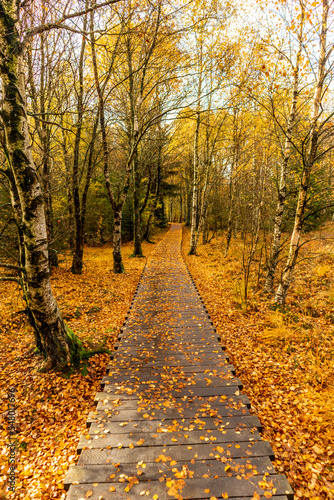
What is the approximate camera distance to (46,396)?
4324 mm

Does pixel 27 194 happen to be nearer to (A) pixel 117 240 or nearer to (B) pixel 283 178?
(B) pixel 283 178

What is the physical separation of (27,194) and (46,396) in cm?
365

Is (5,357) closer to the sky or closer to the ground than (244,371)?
closer to the sky

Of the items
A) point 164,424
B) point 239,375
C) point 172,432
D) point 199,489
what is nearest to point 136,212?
point 239,375

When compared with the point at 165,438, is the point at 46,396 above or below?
→ below

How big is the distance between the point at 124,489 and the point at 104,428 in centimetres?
94

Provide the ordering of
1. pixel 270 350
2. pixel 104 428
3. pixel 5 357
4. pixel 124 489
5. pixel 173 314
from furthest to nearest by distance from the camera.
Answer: pixel 173 314 → pixel 270 350 → pixel 5 357 → pixel 104 428 → pixel 124 489

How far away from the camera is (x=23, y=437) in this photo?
144 inches

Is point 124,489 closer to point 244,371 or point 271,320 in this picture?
point 244,371

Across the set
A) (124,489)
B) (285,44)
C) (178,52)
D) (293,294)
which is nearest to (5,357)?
(124,489)

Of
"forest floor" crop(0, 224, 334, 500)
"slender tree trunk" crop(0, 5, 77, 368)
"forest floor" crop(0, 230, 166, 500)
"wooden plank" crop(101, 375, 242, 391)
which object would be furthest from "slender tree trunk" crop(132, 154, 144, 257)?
"wooden plank" crop(101, 375, 242, 391)

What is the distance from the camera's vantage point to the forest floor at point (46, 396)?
124 inches

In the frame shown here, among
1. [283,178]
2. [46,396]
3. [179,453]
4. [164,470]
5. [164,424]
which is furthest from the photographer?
[283,178]

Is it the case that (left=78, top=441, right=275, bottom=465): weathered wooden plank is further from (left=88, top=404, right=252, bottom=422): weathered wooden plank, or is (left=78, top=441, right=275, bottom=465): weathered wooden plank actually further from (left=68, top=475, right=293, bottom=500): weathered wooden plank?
(left=88, top=404, right=252, bottom=422): weathered wooden plank
